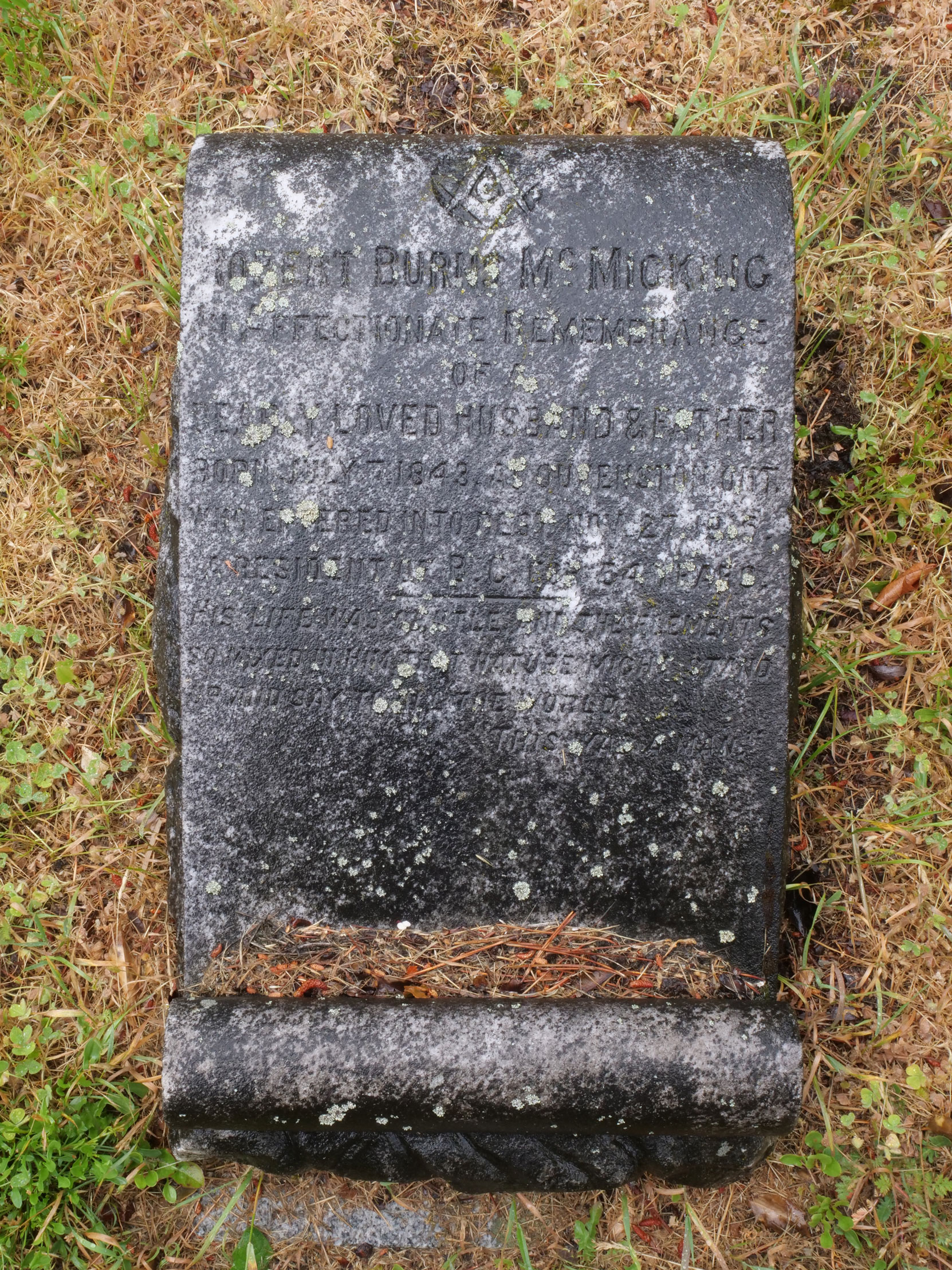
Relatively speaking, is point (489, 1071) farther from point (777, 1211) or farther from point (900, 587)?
point (900, 587)

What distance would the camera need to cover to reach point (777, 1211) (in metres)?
2.34

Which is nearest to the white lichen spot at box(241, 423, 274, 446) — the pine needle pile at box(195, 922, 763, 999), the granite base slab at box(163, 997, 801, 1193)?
the pine needle pile at box(195, 922, 763, 999)

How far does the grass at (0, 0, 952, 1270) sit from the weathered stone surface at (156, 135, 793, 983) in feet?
2.30

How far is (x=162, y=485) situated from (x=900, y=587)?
2.18 meters

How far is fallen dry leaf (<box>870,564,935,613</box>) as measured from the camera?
2.52 meters

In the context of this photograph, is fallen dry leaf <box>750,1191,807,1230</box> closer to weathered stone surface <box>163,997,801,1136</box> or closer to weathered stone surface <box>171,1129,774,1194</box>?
weathered stone surface <box>171,1129,774,1194</box>

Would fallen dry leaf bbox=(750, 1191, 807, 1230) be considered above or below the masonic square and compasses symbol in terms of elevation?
below

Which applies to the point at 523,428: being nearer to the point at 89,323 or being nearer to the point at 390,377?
the point at 390,377

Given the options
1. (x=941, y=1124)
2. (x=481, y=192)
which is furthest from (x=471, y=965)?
(x=481, y=192)

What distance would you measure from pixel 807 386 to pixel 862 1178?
2.16 metres

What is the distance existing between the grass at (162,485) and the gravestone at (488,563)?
0.58m

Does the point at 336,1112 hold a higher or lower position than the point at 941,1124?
higher

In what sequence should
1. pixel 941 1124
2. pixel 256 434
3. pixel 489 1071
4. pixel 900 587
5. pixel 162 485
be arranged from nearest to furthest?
pixel 489 1071
pixel 256 434
pixel 941 1124
pixel 900 587
pixel 162 485

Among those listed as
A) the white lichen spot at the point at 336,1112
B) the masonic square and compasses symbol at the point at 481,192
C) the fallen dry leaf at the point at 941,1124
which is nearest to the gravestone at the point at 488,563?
the masonic square and compasses symbol at the point at 481,192
